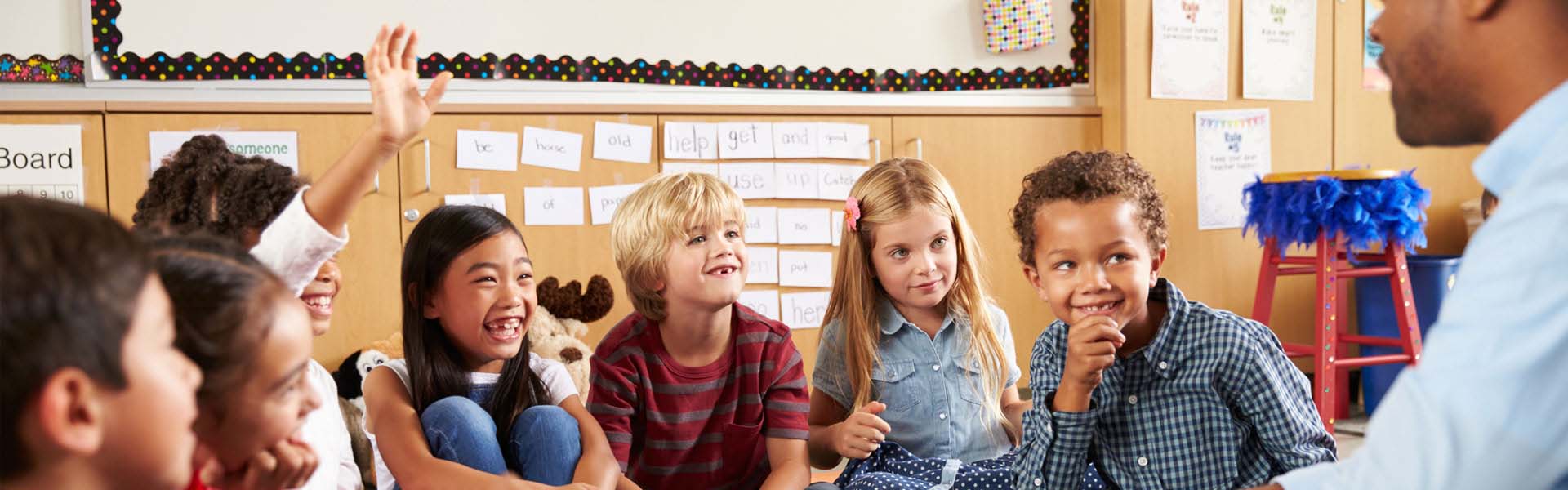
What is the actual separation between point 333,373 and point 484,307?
55.3 inches

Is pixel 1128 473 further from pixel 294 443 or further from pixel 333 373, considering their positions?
pixel 333 373

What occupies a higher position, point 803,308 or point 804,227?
point 804,227

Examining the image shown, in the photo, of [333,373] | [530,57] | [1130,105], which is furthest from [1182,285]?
[333,373]

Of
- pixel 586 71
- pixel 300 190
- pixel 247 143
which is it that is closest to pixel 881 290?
pixel 300 190

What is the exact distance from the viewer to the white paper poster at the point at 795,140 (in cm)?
331

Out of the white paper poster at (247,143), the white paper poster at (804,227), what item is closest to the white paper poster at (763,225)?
the white paper poster at (804,227)

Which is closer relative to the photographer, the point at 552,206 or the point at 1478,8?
the point at 1478,8

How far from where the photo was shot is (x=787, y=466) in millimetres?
1854

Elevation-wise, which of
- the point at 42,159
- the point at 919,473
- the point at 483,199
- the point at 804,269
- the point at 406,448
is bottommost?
the point at 919,473

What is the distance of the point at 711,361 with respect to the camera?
1.91 m

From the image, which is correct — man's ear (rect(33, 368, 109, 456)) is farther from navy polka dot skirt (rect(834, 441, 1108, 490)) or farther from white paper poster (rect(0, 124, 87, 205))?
white paper poster (rect(0, 124, 87, 205))

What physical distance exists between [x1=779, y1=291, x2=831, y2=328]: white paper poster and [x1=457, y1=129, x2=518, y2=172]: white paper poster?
835 millimetres

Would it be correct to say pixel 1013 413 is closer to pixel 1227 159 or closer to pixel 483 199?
pixel 483 199

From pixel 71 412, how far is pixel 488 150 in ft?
7.95
